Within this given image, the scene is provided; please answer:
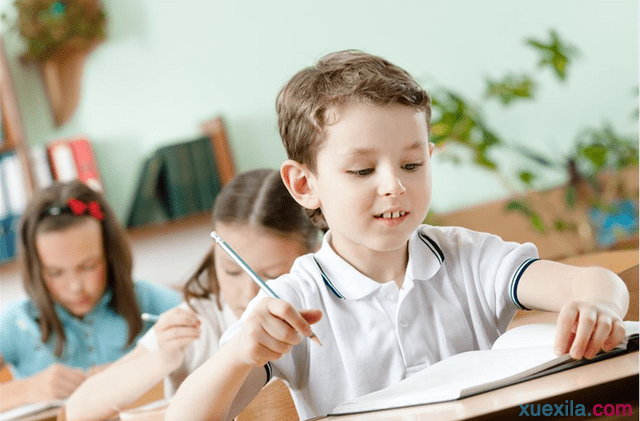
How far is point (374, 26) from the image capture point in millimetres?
3506

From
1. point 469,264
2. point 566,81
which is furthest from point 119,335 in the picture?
point 566,81

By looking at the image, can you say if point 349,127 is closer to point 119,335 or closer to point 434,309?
point 434,309

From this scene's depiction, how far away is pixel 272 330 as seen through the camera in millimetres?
738

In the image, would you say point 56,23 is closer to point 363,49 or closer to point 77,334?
point 363,49

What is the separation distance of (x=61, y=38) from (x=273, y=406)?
2876mm

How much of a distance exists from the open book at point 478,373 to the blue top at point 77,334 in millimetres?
1811

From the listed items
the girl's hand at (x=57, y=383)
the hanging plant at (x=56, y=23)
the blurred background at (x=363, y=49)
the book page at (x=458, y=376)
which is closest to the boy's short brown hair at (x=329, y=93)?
the book page at (x=458, y=376)

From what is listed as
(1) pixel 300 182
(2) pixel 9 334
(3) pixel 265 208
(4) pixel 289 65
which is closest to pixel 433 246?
(1) pixel 300 182

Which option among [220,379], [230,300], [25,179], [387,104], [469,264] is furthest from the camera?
[25,179]

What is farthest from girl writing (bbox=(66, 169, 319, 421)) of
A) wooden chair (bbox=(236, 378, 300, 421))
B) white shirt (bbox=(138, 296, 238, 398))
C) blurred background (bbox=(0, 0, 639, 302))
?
blurred background (bbox=(0, 0, 639, 302))

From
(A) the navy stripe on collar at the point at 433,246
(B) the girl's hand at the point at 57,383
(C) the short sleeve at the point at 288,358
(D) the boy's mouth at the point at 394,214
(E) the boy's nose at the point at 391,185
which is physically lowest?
(B) the girl's hand at the point at 57,383

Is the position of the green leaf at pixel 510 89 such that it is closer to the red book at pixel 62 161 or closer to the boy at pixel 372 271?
the red book at pixel 62 161

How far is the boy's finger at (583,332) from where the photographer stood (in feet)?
2.26

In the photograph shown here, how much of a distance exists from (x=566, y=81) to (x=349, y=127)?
2747 millimetres
